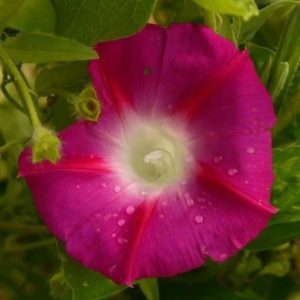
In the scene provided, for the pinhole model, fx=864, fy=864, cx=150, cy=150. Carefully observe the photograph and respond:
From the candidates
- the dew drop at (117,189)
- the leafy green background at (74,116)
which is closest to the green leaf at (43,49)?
the leafy green background at (74,116)

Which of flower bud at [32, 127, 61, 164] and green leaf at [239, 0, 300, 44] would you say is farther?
green leaf at [239, 0, 300, 44]

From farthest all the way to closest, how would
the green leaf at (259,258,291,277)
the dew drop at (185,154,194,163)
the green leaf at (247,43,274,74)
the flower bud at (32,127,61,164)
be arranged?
1. the green leaf at (259,258,291,277)
2. the green leaf at (247,43,274,74)
3. the dew drop at (185,154,194,163)
4. the flower bud at (32,127,61,164)

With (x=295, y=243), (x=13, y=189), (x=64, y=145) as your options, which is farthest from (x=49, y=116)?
(x=295, y=243)

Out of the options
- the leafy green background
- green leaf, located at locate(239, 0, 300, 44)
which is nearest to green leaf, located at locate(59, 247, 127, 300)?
the leafy green background

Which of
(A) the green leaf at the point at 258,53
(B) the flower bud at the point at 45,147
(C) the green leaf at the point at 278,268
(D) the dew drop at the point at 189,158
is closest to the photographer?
(B) the flower bud at the point at 45,147

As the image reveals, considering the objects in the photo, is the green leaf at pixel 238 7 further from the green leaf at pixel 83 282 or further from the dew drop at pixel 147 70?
the green leaf at pixel 83 282

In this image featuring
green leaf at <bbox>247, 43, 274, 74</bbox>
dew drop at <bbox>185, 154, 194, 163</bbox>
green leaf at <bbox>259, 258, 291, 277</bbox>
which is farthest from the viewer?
green leaf at <bbox>259, 258, 291, 277</bbox>

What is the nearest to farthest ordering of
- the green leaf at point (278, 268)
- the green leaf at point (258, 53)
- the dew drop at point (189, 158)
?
1. the dew drop at point (189, 158)
2. the green leaf at point (258, 53)
3. the green leaf at point (278, 268)

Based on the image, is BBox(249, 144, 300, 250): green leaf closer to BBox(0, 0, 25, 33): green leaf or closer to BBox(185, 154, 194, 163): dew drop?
BBox(185, 154, 194, 163): dew drop
